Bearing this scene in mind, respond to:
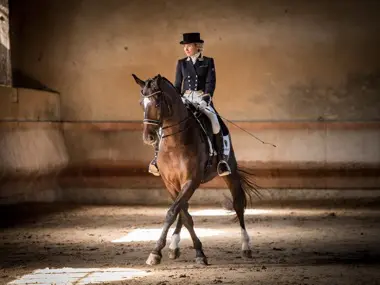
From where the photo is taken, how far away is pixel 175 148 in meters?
8.05

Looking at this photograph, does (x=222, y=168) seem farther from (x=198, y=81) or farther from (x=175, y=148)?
(x=198, y=81)

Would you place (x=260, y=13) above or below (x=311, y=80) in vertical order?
above

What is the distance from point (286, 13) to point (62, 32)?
4.18 meters

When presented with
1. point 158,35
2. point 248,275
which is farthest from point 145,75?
point 248,275

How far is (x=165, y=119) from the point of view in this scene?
26.1ft

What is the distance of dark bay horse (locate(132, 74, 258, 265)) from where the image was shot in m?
7.66

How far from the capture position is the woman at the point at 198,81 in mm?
8656

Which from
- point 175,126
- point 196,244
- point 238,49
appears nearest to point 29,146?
point 238,49

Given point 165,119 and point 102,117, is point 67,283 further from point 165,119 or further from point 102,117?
point 102,117

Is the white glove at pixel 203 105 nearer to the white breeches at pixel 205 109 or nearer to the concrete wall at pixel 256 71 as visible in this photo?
the white breeches at pixel 205 109

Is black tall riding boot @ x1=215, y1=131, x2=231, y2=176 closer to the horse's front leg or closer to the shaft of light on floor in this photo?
the horse's front leg

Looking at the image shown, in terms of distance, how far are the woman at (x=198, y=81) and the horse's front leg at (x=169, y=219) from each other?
0.73m

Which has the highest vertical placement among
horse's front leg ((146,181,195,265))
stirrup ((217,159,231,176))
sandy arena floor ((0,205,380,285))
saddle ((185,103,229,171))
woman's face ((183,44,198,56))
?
woman's face ((183,44,198,56))

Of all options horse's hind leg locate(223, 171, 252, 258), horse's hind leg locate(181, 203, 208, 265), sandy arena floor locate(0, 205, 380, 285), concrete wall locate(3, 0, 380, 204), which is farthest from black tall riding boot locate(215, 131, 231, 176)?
concrete wall locate(3, 0, 380, 204)
